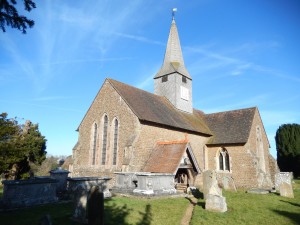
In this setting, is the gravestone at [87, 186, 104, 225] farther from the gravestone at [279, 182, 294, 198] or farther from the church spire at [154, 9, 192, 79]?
the church spire at [154, 9, 192, 79]

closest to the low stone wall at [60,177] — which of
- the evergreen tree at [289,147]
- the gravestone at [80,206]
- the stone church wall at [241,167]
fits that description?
the gravestone at [80,206]

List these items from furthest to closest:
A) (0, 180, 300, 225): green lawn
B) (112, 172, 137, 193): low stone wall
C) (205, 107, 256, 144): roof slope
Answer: (205, 107, 256, 144): roof slope → (112, 172, 137, 193): low stone wall → (0, 180, 300, 225): green lawn

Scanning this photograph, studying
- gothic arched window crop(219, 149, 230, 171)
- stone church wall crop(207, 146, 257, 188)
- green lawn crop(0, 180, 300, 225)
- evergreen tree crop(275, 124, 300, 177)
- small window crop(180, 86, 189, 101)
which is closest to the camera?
green lawn crop(0, 180, 300, 225)

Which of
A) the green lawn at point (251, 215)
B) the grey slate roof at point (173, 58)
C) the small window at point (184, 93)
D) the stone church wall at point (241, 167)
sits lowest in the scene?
the green lawn at point (251, 215)

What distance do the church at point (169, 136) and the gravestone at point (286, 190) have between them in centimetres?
441

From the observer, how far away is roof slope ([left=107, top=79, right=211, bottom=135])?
18.9 meters

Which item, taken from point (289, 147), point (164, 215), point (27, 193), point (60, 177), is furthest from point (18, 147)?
point (289, 147)

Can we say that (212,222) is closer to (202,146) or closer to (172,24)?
(202,146)

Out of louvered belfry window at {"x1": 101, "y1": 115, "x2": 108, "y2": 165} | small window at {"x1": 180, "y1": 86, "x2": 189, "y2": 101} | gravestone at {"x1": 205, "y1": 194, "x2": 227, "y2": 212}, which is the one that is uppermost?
small window at {"x1": 180, "y1": 86, "x2": 189, "y2": 101}

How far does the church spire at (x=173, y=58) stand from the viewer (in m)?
27.0

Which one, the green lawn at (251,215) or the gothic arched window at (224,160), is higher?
the gothic arched window at (224,160)

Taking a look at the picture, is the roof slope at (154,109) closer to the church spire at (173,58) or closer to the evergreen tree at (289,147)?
the church spire at (173,58)

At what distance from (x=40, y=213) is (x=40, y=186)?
3.05 meters

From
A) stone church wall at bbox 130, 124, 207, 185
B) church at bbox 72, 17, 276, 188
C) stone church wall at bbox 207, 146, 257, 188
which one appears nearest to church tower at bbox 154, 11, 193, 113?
church at bbox 72, 17, 276, 188
